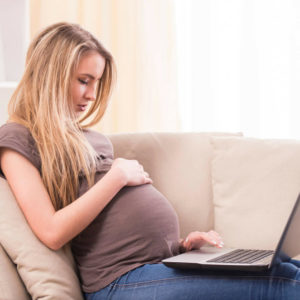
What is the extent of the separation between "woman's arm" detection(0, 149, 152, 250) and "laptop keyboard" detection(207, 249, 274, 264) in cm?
32

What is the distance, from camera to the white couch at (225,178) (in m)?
1.69

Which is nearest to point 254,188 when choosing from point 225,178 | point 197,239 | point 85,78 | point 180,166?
point 225,178

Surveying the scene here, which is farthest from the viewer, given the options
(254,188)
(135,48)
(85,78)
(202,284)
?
(135,48)

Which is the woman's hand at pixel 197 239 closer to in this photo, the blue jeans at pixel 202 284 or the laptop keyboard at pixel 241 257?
the laptop keyboard at pixel 241 257

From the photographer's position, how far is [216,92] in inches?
98.3

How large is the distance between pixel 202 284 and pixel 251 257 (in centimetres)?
16

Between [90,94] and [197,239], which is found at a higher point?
[90,94]

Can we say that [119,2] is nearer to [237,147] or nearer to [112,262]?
[237,147]

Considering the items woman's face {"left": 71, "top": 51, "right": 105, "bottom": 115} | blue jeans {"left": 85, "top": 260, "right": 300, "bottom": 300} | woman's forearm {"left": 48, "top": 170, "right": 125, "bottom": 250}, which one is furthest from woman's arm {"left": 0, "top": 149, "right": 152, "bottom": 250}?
woman's face {"left": 71, "top": 51, "right": 105, "bottom": 115}

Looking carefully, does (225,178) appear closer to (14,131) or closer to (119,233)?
(119,233)

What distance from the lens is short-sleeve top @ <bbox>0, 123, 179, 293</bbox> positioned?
4.01 feet

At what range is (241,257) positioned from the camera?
1.15 meters

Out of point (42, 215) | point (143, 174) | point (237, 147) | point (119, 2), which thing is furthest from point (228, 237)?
point (119, 2)

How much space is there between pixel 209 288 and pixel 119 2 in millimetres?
Answer: 1906
